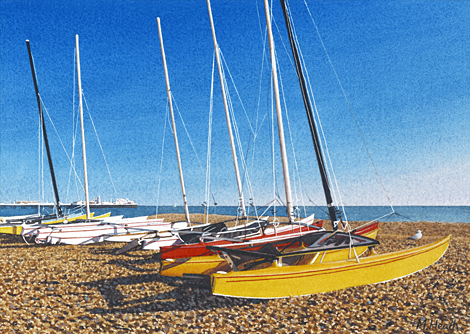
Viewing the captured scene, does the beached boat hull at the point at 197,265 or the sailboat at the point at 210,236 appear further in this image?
the sailboat at the point at 210,236

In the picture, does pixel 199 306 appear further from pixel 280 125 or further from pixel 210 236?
pixel 280 125

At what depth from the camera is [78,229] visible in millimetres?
17750

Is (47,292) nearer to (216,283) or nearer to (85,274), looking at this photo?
(85,274)

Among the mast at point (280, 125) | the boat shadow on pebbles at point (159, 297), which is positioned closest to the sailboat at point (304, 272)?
the boat shadow on pebbles at point (159, 297)

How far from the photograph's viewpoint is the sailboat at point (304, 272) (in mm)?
7988

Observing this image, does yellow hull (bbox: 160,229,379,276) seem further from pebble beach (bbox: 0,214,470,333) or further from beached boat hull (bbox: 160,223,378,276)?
pebble beach (bbox: 0,214,470,333)

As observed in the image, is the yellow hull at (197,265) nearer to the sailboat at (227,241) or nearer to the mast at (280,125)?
the sailboat at (227,241)

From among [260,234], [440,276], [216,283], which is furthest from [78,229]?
[440,276]

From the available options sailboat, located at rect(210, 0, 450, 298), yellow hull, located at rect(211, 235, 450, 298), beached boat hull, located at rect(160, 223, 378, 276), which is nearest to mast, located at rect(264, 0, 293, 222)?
sailboat, located at rect(210, 0, 450, 298)

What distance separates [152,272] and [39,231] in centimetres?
1012

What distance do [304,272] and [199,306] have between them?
342 cm

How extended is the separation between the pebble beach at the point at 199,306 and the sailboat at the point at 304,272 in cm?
41

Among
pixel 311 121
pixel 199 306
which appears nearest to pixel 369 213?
pixel 311 121

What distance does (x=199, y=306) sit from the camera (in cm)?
859
